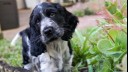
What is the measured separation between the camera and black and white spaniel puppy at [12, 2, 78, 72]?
217 cm

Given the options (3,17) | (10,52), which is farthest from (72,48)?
(3,17)

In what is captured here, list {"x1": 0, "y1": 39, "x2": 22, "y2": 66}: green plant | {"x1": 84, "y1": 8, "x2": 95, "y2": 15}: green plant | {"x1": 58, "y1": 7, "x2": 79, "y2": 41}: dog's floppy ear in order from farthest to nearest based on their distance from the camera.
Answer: {"x1": 84, "y1": 8, "x2": 95, "y2": 15}: green plant
{"x1": 0, "y1": 39, "x2": 22, "y2": 66}: green plant
{"x1": 58, "y1": 7, "x2": 79, "y2": 41}: dog's floppy ear

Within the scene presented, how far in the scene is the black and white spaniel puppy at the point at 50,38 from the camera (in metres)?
2.17

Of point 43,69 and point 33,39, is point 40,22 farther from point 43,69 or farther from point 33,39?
point 43,69

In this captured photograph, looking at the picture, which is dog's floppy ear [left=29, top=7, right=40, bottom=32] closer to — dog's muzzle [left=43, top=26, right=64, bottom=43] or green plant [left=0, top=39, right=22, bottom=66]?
dog's muzzle [left=43, top=26, right=64, bottom=43]

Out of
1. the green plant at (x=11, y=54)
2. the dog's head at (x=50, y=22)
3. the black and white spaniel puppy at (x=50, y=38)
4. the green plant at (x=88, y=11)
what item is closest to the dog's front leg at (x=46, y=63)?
the black and white spaniel puppy at (x=50, y=38)

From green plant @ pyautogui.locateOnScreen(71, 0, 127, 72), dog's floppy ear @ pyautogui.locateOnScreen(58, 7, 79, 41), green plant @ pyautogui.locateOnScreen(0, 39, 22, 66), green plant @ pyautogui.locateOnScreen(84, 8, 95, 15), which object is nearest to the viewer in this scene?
green plant @ pyautogui.locateOnScreen(71, 0, 127, 72)

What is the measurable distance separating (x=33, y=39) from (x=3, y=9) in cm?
494

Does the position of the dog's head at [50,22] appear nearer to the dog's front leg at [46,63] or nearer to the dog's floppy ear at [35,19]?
the dog's floppy ear at [35,19]

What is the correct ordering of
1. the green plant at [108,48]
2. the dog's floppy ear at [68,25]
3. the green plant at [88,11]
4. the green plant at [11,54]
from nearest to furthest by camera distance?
the green plant at [108,48] < the dog's floppy ear at [68,25] < the green plant at [11,54] < the green plant at [88,11]

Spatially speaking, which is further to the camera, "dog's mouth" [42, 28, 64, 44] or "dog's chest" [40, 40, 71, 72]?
"dog's chest" [40, 40, 71, 72]

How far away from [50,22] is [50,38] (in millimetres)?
95

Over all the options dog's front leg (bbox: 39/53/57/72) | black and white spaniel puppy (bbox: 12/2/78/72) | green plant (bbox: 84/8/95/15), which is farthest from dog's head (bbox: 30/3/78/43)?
green plant (bbox: 84/8/95/15)

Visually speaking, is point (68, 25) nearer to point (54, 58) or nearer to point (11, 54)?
point (54, 58)
